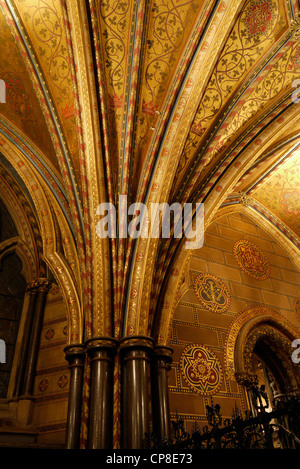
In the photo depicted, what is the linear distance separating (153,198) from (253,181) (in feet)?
11.3

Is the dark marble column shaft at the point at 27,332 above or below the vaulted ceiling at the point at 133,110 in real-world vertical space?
below

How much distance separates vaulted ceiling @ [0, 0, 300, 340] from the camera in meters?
5.23

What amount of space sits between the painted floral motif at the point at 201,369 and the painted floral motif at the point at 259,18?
464 centimetres

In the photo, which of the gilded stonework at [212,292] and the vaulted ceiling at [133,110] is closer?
the vaulted ceiling at [133,110]

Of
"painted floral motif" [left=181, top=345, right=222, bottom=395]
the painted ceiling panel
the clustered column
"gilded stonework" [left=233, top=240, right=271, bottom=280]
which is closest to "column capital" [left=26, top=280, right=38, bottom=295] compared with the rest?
the clustered column

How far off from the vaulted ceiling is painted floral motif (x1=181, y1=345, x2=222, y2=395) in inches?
50.4

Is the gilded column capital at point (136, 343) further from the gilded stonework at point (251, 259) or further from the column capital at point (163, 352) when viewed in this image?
the gilded stonework at point (251, 259)

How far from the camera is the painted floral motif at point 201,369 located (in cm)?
603

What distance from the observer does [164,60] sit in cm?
553

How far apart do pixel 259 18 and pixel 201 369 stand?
5.03 metres

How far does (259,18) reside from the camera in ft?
17.8

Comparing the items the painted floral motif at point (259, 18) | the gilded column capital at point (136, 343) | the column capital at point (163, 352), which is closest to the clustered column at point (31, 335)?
the gilded column capital at point (136, 343)

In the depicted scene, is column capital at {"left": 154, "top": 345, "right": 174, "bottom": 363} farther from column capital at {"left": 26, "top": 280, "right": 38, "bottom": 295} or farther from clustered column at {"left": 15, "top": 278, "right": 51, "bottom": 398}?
column capital at {"left": 26, "top": 280, "right": 38, "bottom": 295}

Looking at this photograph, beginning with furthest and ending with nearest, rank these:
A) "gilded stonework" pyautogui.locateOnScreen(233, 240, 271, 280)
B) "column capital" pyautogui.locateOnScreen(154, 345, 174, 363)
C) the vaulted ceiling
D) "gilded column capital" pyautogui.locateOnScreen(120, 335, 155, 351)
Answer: "gilded stonework" pyautogui.locateOnScreen(233, 240, 271, 280)
the vaulted ceiling
"column capital" pyautogui.locateOnScreen(154, 345, 174, 363)
"gilded column capital" pyautogui.locateOnScreen(120, 335, 155, 351)
